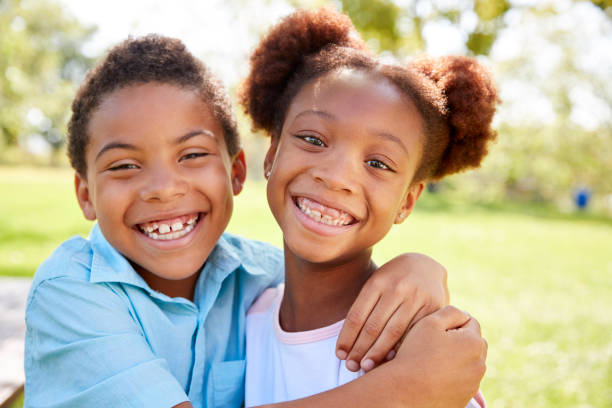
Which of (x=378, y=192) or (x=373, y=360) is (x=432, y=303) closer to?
(x=373, y=360)

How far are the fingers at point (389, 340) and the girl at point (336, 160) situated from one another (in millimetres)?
12

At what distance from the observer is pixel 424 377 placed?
1.48m

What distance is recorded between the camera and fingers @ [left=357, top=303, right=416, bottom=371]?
→ 1599mm

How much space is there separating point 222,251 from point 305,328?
1.72ft

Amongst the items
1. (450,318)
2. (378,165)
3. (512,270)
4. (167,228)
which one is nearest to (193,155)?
(167,228)

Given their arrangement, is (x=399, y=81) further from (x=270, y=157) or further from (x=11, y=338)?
(x=11, y=338)

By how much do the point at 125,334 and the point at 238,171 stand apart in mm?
956

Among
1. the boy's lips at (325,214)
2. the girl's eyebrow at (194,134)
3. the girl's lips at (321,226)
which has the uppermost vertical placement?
the girl's eyebrow at (194,134)

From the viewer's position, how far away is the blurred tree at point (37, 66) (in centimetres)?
1098

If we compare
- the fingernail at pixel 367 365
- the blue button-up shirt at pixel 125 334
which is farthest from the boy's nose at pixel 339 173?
the blue button-up shirt at pixel 125 334

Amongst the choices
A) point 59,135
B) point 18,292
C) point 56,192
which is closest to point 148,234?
point 18,292

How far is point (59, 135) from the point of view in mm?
36531

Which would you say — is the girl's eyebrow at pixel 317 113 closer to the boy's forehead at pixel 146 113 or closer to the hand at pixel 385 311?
the boy's forehead at pixel 146 113

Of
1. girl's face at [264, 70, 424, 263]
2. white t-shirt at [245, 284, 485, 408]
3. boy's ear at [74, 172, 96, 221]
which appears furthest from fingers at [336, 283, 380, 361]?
boy's ear at [74, 172, 96, 221]
